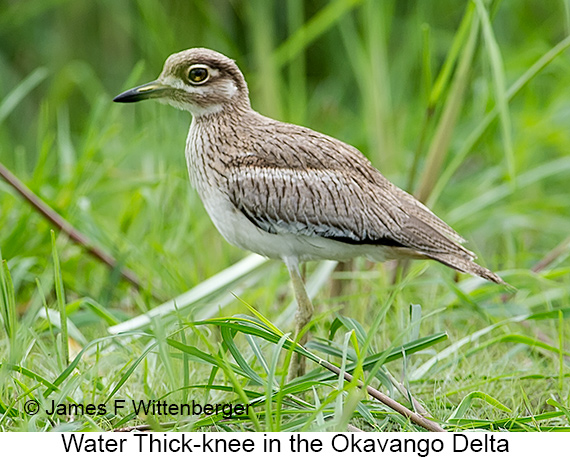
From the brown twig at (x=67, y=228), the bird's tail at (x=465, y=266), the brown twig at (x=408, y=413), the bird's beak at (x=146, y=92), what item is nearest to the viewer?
the brown twig at (x=408, y=413)

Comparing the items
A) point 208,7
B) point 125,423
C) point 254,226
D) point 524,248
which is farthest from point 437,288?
point 208,7

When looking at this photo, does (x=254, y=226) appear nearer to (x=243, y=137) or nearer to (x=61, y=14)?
(x=243, y=137)

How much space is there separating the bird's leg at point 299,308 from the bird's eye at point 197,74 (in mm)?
612

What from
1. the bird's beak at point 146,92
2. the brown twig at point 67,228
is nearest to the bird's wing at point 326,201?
the bird's beak at point 146,92

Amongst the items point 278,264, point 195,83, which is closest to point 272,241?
point 195,83

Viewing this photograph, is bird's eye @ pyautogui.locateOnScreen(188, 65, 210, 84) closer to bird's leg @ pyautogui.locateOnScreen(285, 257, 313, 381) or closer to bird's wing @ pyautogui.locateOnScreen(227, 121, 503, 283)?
bird's wing @ pyautogui.locateOnScreen(227, 121, 503, 283)

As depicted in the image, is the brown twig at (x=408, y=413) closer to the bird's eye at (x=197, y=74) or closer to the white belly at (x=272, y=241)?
the white belly at (x=272, y=241)

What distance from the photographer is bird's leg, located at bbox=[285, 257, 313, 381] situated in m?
2.51

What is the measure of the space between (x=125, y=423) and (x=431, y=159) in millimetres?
1617

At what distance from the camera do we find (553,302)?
343 centimetres

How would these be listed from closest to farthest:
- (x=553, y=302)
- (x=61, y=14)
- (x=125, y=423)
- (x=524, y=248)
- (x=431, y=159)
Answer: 1. (x=125, y=423)
2. (x=431, y=159)
3. (x=553, y=302)
4. (x=524, y=248)
5. (x=61, y=14)

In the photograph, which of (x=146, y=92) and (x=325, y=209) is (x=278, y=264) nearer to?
(x=325, y=209)

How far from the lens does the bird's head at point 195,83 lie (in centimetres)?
250

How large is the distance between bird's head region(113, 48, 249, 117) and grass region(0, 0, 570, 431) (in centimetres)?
60
